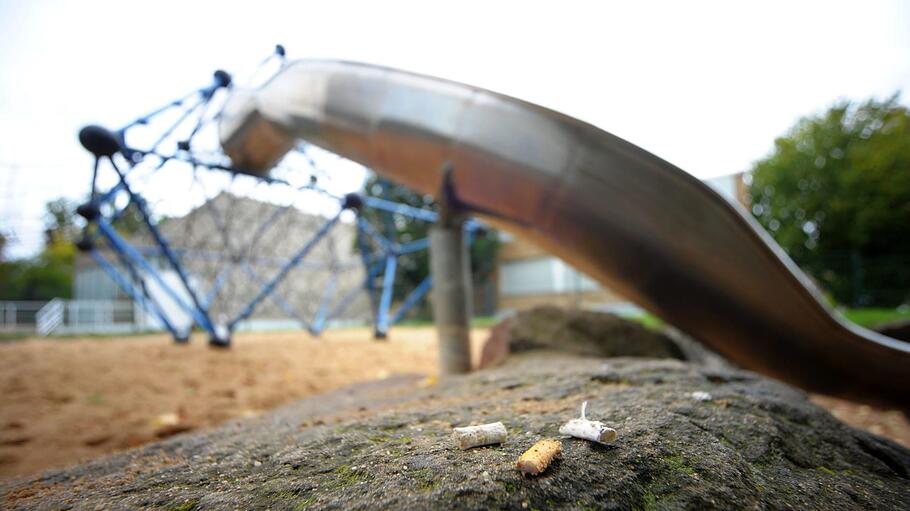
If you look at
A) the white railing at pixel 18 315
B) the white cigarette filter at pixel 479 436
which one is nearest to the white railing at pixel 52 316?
the white railing at pixel 18 315

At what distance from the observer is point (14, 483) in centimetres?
162

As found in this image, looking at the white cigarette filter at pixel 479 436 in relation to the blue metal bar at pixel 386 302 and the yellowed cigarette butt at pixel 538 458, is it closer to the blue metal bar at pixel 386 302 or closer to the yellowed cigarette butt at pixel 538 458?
the yellowed cigarette butt at pixel 538 458

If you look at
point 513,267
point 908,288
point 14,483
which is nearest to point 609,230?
point 14,483

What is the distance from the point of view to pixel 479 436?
1.34 metres

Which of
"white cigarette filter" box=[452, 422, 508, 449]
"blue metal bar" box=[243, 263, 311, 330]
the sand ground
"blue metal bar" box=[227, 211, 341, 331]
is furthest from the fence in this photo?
"white cigarette filter" box=[452, 422, 508, 449]

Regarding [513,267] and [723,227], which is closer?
[723,227]

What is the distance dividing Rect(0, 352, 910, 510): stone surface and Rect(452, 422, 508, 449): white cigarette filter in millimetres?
27

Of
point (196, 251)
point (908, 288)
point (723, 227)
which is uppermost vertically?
point (196, 251)

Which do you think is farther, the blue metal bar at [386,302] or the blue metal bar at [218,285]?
the blue metal bar at [386,302]

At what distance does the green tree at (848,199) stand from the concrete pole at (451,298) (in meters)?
12.0

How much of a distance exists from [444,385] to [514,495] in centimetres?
194

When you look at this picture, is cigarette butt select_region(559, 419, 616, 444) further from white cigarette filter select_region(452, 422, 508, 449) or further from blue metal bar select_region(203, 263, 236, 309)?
blue metal bar select_region(203, 263, 236, 309)

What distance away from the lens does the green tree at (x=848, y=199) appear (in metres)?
12.5

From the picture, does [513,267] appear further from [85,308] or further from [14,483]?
[14,483]
